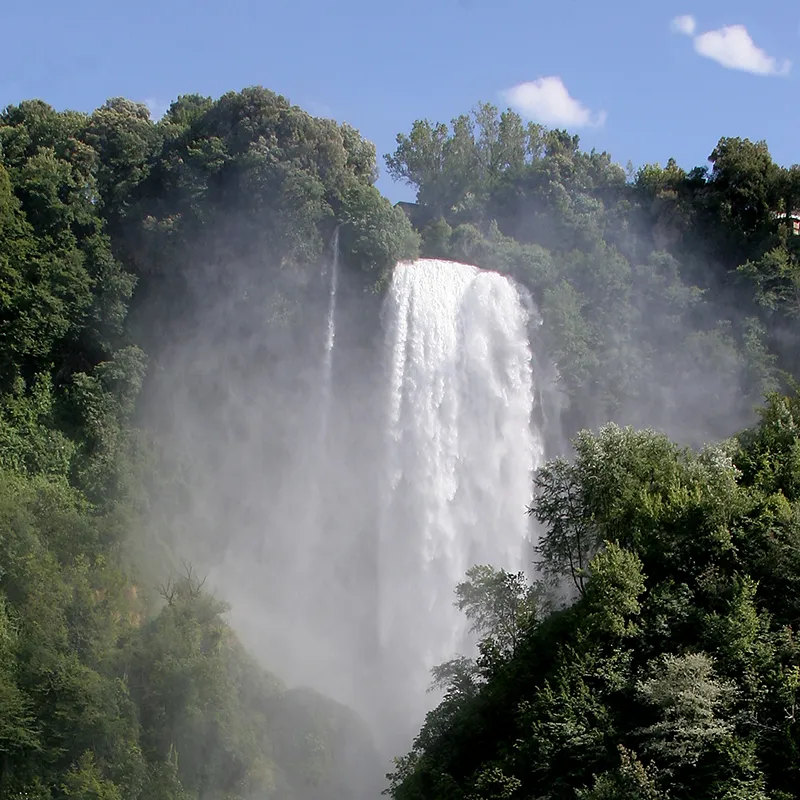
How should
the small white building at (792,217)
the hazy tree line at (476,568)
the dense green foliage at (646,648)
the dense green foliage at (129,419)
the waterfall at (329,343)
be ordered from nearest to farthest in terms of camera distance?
the dense green foliage at (646,648), the hazy tree line at (476,568), the dense green foliage at (129,419), the waterfall at (329,343), the small white building at (792,217)

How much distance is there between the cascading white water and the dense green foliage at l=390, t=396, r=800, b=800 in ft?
41.1

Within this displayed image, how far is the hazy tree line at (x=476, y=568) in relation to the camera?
2308 cm

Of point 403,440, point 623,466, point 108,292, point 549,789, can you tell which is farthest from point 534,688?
point 108,292

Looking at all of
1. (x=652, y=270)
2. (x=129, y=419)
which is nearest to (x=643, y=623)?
(x=129, y=419)

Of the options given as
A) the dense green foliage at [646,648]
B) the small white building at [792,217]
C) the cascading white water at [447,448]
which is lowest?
the dense green foliage at [646,648]

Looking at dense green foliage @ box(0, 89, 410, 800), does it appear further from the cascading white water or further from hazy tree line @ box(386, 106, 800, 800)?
hazy tree line @ box(386, 106, 800, 800)

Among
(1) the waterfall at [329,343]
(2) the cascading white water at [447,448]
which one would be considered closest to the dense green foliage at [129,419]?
(1) the waterfall at [329,343]

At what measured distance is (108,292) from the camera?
138ft

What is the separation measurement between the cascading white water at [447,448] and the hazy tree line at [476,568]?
5.85 ft

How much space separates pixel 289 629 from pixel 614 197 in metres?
23.7

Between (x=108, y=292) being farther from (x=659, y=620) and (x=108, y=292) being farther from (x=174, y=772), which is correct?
(x=659, y=620)

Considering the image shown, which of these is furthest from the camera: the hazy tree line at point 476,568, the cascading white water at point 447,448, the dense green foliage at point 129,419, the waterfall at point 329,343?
the waterfall at point 329,343

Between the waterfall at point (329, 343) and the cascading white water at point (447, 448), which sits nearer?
the cascading white water at point (447, 448)

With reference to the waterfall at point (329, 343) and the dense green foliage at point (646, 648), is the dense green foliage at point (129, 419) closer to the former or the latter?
the waterfall at point (329, 343)
